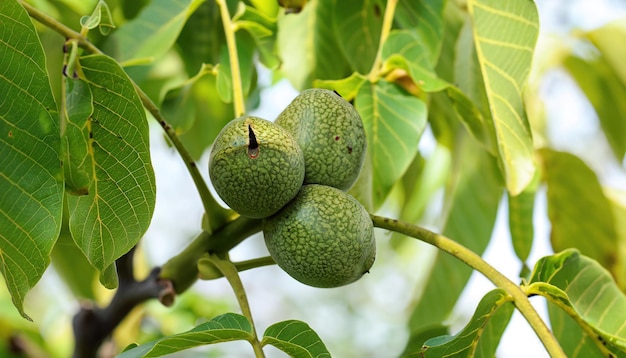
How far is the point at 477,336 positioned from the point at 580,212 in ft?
2.58

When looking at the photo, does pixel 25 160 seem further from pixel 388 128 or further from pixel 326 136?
pixel 388 128

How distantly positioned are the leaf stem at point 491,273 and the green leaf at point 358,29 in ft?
1.90

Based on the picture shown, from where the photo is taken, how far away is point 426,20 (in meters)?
1.59

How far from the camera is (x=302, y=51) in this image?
162 centimetres

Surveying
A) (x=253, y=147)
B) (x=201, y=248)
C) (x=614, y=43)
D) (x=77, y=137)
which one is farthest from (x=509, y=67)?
(x=614, y=43)

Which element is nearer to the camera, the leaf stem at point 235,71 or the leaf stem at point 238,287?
the leaf stem at point 238,287

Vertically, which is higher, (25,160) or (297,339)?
(25,160)

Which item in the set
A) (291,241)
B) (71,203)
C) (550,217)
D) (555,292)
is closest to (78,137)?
(71,203)

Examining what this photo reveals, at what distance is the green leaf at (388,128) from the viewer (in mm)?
1343

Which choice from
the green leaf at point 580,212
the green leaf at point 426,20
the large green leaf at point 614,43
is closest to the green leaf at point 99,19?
the green leaf at point 426,20

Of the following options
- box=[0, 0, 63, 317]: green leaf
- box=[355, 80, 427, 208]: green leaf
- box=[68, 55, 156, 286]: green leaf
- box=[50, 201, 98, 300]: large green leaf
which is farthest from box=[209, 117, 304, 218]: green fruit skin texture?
box=[50, 201, 98, 300]: large green leaf

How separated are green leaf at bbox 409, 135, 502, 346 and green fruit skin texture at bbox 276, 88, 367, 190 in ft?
2.26

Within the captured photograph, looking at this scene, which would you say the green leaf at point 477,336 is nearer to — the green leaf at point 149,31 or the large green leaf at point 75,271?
the green leaf at point 149,31

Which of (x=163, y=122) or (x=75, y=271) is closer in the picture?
(x=163, y=122)
